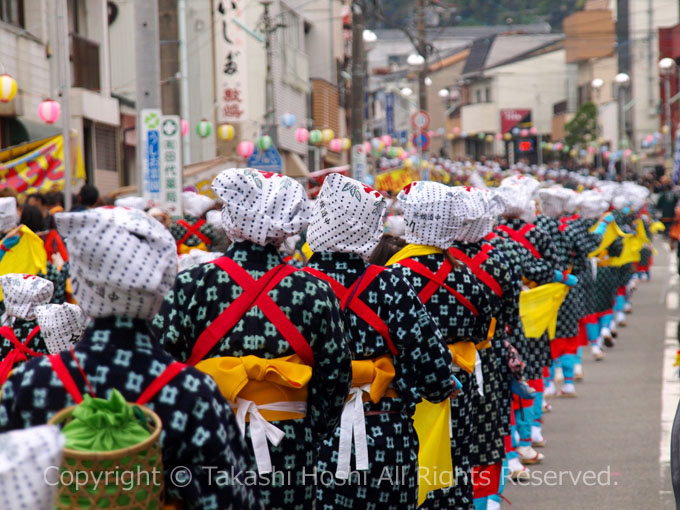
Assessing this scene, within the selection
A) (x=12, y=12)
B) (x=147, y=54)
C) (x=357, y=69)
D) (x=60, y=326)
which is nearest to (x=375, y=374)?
(x=60, y=326)

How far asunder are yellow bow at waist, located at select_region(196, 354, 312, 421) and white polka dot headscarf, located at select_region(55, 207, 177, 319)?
3.15 feet

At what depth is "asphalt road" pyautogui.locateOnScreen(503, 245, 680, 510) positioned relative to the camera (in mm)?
7504

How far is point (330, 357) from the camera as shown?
12.9ft

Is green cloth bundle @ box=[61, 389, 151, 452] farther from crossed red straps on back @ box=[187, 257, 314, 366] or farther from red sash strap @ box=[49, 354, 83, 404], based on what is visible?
crossed red straps on back @ box=[187, 257, 314, 366]

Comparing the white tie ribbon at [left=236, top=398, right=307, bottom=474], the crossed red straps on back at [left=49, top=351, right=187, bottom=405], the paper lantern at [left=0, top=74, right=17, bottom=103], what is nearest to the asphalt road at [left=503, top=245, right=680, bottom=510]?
the white tie ribbon at [left=236, top=398, right=307, bottom=474]

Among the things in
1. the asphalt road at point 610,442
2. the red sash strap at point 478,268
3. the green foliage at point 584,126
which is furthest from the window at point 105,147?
the green foliage at point 584,126

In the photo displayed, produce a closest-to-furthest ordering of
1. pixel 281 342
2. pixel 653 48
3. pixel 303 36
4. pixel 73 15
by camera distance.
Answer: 1. pixel 281 342
2. pixel 73 15
3. pixel 303 36
4. pixel 653 48

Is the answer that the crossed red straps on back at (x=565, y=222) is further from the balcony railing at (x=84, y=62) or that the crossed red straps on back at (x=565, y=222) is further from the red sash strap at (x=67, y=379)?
the balcony railing at (x=84, y=62)

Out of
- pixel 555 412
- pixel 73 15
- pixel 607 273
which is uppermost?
pixel 73 15

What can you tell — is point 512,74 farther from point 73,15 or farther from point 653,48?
point 73,15

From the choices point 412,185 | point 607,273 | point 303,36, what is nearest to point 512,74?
point 303,36

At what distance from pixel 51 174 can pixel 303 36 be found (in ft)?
89.7

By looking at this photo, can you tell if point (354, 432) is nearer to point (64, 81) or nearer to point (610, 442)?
point (610, 442)

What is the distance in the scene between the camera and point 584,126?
2702 inches
